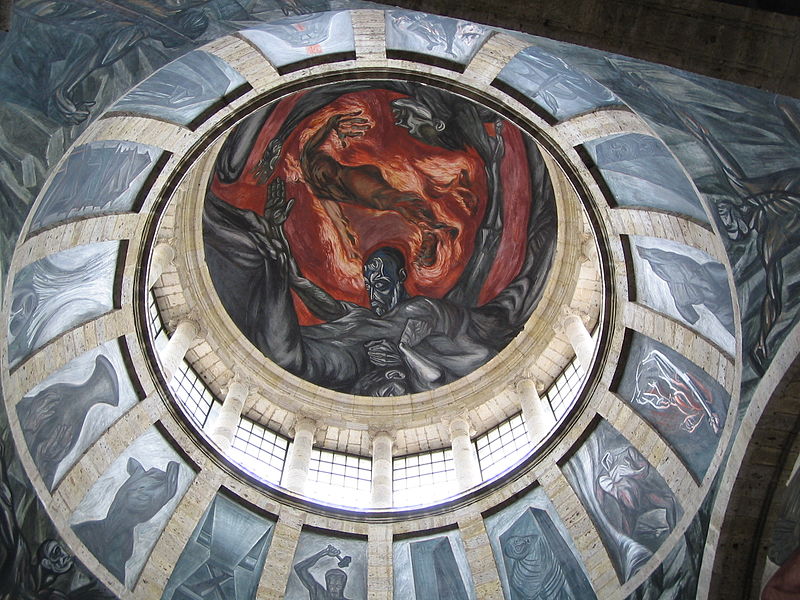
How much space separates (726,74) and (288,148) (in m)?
16.1

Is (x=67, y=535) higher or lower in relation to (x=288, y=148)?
lower

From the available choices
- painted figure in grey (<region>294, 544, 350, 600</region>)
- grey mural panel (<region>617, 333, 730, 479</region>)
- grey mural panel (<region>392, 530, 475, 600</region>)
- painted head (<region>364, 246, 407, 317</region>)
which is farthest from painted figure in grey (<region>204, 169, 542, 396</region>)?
grey mural panel (<region>617, 333, 730, 479</region>)

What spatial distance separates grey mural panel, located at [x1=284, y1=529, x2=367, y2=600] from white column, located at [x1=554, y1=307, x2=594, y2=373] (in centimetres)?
681

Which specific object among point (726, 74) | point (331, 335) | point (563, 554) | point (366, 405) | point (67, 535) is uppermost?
point (331, 335)

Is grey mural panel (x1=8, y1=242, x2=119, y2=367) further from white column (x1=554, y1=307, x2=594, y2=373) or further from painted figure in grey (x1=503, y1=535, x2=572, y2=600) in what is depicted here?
white column (x1=554, y1=307, x2=594, y2=373)

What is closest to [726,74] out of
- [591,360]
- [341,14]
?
[341,14]

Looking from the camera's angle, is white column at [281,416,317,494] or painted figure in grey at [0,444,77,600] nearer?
painted figure in grey at [0,444,77,600]

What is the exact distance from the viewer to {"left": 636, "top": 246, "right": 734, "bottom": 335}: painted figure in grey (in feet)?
47.0

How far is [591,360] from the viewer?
18922 mm

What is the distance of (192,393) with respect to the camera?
21.8 metres

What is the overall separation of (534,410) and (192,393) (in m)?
8.91

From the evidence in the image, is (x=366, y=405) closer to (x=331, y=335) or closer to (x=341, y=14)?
(x=331, y=335)

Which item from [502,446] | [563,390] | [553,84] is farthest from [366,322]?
[553,84]

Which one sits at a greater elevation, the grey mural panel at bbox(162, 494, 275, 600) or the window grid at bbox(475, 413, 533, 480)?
the window grid at bbox(475, 413, 533, 480)
